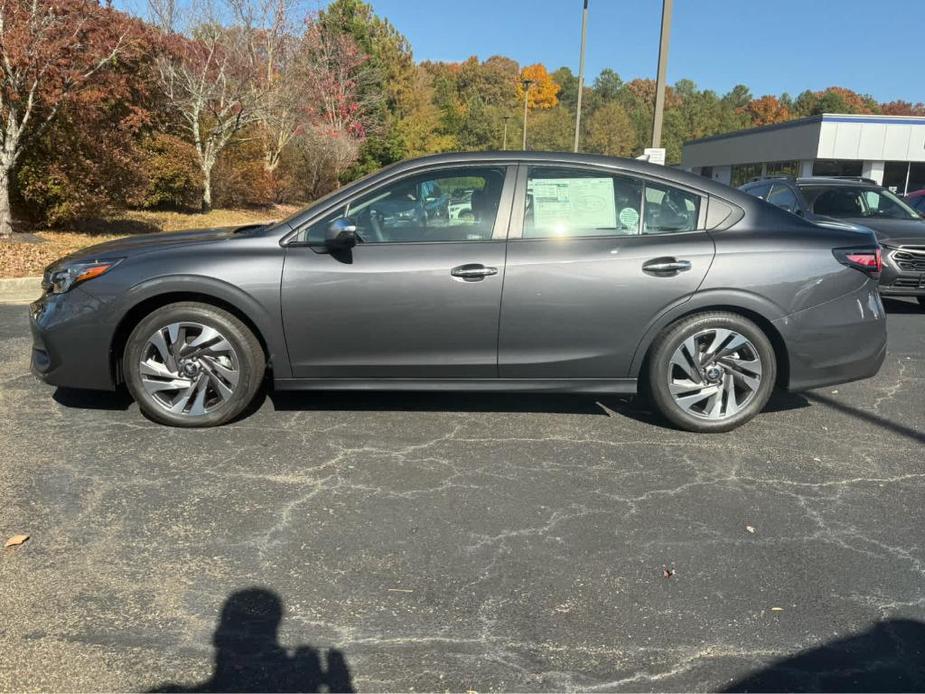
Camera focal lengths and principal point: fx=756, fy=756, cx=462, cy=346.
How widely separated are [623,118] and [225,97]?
6276 centimetres

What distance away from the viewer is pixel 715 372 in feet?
15.0

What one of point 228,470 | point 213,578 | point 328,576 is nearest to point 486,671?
point 328,576

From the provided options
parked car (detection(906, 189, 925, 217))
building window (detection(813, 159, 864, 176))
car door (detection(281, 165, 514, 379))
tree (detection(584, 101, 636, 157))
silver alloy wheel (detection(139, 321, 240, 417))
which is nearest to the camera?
car door (detection(281, 165, 514, 379))

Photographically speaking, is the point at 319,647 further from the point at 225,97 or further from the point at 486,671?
the point at 225,97

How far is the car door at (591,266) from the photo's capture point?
172 inches

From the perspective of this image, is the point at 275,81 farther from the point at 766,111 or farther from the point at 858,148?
the point at 766,111

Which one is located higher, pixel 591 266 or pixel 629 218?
pixel 629 218

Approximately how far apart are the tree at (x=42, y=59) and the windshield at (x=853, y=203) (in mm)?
11050

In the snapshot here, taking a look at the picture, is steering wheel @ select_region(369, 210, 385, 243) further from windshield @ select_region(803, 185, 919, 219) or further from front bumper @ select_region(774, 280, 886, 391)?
windshield @ select_region(803, 185, 919, 219)

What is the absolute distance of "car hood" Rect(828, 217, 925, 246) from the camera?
8867 mm

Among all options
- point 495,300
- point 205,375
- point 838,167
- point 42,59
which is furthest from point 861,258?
point 838,167

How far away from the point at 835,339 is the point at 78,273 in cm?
453

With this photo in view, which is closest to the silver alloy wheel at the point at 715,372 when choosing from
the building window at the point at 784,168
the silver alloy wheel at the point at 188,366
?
the silver alloy wheel at the point at 188,366

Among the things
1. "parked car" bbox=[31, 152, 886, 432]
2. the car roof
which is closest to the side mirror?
"parked car" bbox=[31, 152, 886, 432]
